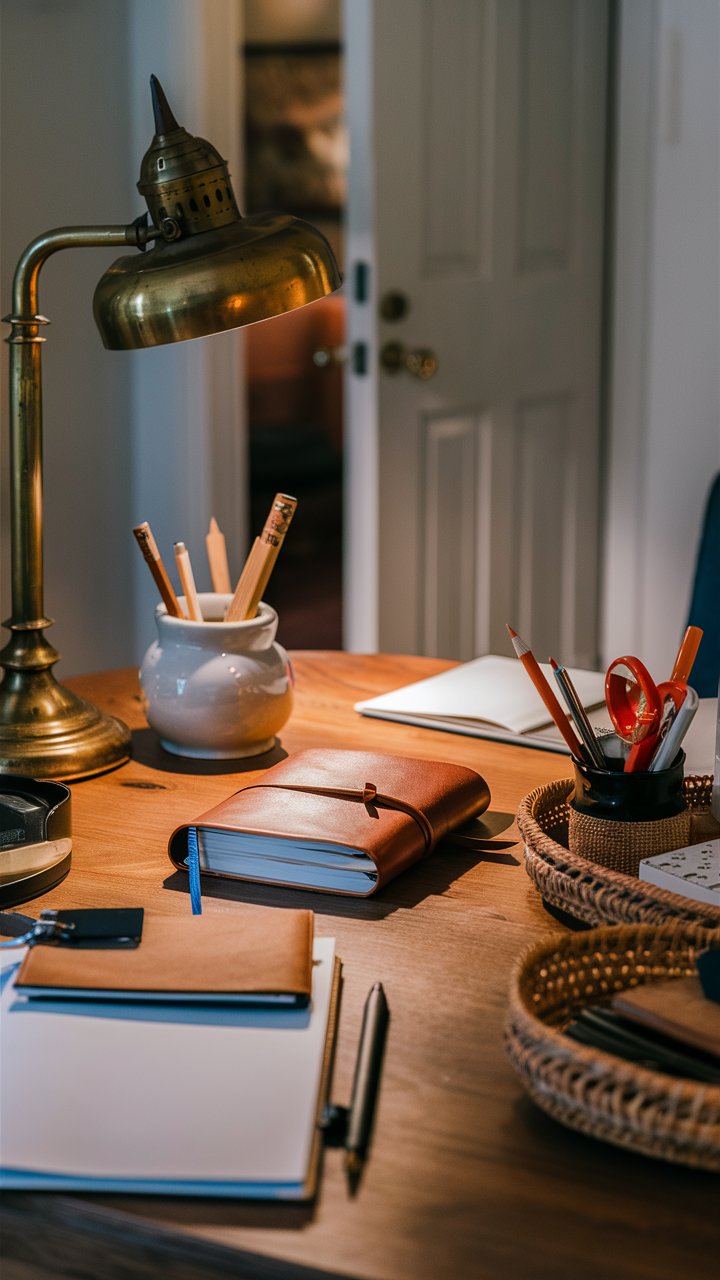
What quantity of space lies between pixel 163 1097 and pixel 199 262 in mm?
587

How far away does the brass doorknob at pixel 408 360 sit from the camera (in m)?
2.37

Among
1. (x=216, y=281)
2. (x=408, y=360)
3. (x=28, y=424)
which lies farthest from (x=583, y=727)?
(x=408, y=360)

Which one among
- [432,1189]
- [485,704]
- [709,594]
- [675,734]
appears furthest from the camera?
[709,594]

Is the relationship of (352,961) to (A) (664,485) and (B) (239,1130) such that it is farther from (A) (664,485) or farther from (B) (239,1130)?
(A) (664,485)

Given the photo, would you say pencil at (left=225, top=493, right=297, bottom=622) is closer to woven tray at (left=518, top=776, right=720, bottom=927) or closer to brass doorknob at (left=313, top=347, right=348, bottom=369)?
woven tray at (left=518, top=776, right=720, bottom=927)

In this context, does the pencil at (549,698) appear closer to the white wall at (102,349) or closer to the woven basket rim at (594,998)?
the woven basket rim at (594,998)

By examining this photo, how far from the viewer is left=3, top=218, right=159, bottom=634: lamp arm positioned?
3.47 feet

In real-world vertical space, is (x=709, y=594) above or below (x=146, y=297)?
below

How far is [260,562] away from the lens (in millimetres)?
1106

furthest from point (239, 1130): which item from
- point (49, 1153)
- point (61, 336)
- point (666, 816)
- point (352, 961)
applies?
point (61, 336)

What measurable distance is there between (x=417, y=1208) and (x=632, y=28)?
2638 mm

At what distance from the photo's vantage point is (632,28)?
2672mm

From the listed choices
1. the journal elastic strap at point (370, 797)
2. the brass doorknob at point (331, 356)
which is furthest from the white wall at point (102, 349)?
the journal elastic strap at point (370, 797)

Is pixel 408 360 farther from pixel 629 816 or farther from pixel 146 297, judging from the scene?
pixel 629 816
